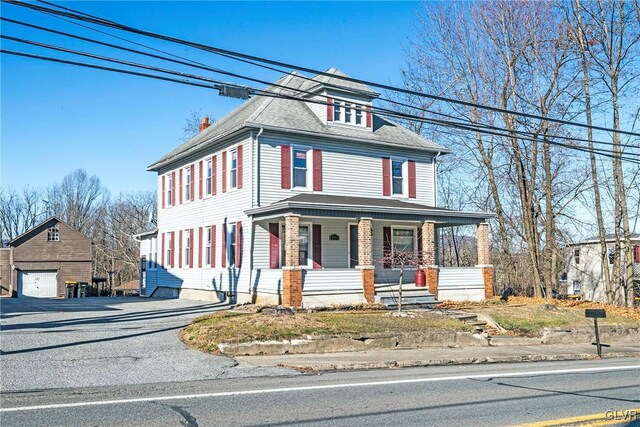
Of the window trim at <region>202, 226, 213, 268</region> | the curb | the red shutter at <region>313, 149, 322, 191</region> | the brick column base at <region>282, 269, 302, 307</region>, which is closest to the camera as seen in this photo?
the curb

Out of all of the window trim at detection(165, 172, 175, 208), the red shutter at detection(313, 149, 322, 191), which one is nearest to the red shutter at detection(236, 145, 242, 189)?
the red shutter at detection(313, 149, 322, 191)

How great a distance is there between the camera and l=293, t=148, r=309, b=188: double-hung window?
1025 inches

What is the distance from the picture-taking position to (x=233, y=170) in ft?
86.7

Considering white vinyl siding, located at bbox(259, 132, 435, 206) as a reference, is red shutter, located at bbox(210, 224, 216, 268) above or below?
below

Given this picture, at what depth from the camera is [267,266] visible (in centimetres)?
2491

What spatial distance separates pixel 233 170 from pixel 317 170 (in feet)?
11.5

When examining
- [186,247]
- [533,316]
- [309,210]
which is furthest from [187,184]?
[533,316]

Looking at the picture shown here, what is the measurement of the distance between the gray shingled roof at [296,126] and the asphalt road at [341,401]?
48.8ft

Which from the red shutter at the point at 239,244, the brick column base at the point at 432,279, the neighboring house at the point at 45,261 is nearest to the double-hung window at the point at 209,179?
the red shutter at the point at 239,244

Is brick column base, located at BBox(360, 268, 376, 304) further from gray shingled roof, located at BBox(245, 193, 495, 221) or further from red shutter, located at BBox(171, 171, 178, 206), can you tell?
red shutter, located at BBox(171, 171, 178, 206)

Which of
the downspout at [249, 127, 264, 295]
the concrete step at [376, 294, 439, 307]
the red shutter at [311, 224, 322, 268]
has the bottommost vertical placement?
the concrete step at [376, 294, 439, 307]

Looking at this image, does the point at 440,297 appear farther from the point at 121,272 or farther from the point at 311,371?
the point at 121,272

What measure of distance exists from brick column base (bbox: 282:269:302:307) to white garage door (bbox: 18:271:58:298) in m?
33.2

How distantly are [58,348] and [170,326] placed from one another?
4.32 m
